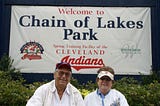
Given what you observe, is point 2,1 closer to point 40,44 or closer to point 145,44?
point 40,44

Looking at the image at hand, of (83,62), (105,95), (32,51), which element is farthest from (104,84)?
(32,51)

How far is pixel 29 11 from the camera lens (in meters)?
10.1

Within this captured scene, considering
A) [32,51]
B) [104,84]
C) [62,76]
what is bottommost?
[104,84]

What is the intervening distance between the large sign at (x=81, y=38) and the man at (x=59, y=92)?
19.3 ft

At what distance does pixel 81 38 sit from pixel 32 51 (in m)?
1.64

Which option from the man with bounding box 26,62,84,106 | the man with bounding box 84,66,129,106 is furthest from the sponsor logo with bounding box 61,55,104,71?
the man with bounding box 26,62,84,106

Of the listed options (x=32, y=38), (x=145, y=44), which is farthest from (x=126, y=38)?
(x=32, y=38)

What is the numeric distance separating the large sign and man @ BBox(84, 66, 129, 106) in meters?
5.55

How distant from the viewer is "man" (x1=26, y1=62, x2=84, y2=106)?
3.76m

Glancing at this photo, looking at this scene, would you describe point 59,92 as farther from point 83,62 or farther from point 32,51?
point 32,51

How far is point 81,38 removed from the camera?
Answer: 995cm

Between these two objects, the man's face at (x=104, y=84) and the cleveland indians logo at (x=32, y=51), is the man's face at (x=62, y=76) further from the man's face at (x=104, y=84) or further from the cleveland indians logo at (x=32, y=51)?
the cleveland indians logo at (x=32, y=51)

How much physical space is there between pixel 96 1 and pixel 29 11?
226 centimetres

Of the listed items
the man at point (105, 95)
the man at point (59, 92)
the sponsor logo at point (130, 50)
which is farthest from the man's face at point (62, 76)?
the sponsor logo at point (130, 50)
